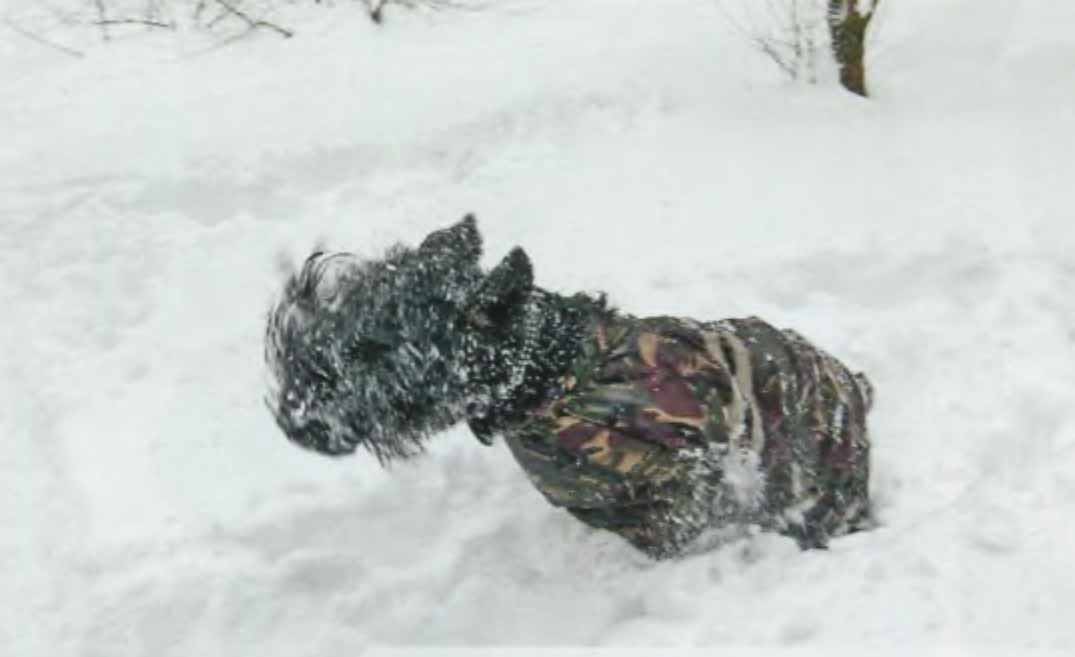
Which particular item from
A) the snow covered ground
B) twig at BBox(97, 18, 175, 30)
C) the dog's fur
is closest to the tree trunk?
the snow covered ground

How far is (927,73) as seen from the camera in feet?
16.2

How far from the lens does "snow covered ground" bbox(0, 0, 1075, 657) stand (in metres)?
3.43

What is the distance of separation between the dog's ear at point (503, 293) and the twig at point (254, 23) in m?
3.25

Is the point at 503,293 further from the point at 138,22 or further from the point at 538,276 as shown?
the point at 138,22

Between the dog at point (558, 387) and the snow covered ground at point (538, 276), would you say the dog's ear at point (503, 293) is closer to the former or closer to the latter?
the dog at point (558, 387)

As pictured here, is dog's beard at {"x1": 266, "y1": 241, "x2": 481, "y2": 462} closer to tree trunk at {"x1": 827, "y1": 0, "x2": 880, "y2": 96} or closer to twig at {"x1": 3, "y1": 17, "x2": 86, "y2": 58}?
tree trunk at {"x1": 827, "y1": 0, "x2": 880, "y2": 96}

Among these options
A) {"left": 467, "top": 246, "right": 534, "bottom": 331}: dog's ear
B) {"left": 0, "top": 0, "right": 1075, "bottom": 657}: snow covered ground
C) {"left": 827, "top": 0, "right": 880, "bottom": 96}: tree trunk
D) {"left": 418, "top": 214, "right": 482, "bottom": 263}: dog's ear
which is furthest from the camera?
{"left": 827, "top": 0, "right": 880, "bottom": 96}: tree trunk

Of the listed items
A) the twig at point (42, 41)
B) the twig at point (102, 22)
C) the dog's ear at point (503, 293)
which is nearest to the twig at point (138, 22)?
the twig at point (102, 22)

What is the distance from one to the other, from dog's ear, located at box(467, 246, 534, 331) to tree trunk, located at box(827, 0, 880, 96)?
8.34 feet

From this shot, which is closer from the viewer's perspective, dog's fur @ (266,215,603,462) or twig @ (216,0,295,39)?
dog's fur @ (266,215,603,462)

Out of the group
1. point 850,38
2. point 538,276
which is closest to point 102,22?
point 538,276

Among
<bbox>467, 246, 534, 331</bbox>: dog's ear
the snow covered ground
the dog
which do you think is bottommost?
the snow covered ground

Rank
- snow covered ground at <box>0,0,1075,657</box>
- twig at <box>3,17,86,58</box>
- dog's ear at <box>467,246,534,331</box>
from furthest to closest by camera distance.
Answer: twig at <box>3,17,86,58</box>
snow covered ground at <box>0,0,1075,657</box>
dog's ear at <box>467,246,534,331</box>

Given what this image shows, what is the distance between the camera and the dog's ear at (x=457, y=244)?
9.25 feet
